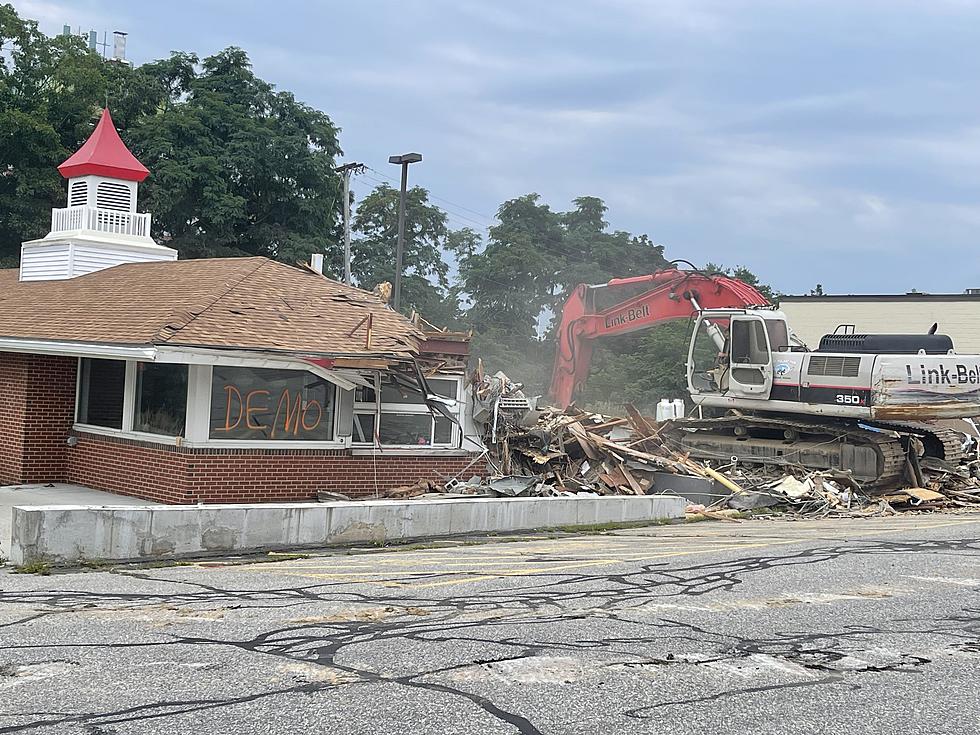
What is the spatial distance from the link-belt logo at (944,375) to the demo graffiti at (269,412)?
441 inches

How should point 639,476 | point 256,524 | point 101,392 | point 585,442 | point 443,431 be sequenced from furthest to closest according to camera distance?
1. point 639,476
2. point 585,442
3. point 443,431
4. point 101,392
5. point 256,524

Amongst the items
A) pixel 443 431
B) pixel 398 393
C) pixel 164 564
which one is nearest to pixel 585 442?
pixel 443 431

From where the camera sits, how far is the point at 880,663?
7.20 meters

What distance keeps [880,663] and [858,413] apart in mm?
14263

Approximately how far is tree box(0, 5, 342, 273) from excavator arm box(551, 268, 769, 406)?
62.0 feet

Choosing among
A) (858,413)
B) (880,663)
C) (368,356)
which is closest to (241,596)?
(880,663)

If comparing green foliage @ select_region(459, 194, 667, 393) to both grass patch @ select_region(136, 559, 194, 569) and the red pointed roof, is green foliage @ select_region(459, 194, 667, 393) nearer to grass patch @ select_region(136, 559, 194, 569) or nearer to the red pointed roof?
the red pointed roof

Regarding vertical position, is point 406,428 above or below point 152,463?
above

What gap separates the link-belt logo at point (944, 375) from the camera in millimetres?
20594

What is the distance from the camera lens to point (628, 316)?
2558 centimetres

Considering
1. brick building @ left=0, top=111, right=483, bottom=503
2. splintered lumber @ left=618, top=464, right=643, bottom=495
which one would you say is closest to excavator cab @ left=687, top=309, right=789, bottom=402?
splintered lumber @ left=618, top=464, right=643, bottom=495

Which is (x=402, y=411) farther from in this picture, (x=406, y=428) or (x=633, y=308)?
(x=633, y=308)

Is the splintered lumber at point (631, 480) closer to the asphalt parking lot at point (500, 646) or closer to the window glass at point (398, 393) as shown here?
the window glass at point (398, 393)

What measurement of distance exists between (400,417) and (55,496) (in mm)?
5274
